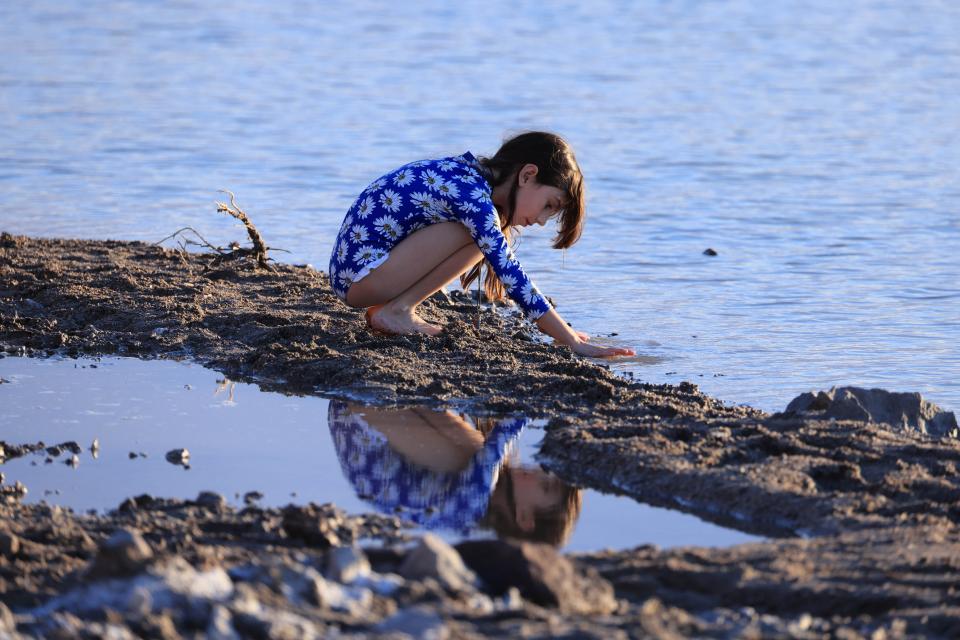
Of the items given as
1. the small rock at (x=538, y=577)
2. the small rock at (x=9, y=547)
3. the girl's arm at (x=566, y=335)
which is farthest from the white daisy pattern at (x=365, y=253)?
the small rock at (x=538, y=577)

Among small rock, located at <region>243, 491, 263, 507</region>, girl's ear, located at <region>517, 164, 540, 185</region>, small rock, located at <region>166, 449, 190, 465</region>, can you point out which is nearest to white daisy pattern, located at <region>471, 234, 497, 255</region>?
girl's ear, located at <region>517, 164, 540, 185</region>

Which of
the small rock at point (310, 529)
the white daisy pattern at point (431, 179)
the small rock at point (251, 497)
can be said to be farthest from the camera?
the white daisy pattern at point (431, 179)

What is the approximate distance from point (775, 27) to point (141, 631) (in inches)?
809

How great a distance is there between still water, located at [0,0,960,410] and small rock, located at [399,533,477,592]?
2821mm

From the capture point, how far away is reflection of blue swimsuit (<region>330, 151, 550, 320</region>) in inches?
215

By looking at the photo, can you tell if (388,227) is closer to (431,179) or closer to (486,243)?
(431,179)

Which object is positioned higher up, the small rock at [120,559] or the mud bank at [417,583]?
the small rock at [120,559]

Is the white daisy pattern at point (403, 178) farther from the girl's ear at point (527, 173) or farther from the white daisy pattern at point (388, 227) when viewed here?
the girl's ear at point (527, 173)

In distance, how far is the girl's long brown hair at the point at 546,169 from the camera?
5.46m

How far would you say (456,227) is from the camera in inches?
220

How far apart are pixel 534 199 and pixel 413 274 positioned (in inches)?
24.0

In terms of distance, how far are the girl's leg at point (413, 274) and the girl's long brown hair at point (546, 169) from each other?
6.8 inches

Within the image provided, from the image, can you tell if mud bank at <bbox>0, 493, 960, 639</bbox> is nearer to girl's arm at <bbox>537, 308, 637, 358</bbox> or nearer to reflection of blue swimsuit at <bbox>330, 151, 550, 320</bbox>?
girl's arm at <bbox>537, 308, 637, 358</bbox>

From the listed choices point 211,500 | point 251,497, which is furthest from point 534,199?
point 211,500
